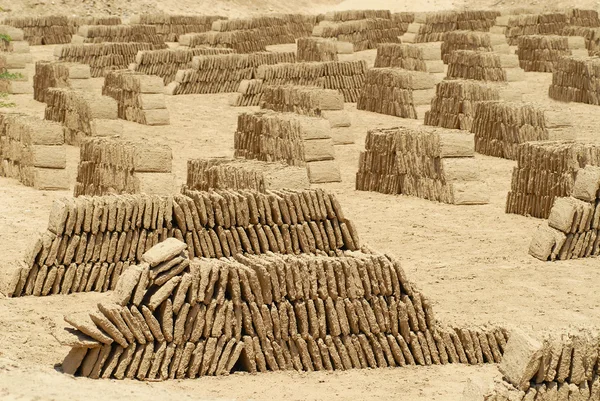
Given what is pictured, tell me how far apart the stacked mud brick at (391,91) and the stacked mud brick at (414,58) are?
4.29 m

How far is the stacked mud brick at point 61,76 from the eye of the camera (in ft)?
119

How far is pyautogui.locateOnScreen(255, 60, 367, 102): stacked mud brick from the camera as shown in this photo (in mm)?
37281

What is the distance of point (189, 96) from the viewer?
3947 centimetres

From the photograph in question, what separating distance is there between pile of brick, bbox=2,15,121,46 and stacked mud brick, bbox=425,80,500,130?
2381 cm

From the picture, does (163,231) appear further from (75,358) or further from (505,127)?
(505,127)

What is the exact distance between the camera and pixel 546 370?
12.2 meters

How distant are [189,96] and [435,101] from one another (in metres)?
9.09

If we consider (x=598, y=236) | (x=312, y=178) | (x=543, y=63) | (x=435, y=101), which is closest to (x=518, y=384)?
(x=598, y=236)

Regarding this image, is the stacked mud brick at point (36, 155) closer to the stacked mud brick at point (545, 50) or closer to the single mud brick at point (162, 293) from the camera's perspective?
the single mud brick at point (162, 293)

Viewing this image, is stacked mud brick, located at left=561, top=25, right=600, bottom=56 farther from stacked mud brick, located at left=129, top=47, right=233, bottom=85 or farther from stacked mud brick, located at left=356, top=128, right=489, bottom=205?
stacked mud brick, located at left=356, top=128, right=489, bottom=205

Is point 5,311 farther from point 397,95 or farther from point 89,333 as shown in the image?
point 397,95

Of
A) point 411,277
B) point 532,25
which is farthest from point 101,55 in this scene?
point 411,277

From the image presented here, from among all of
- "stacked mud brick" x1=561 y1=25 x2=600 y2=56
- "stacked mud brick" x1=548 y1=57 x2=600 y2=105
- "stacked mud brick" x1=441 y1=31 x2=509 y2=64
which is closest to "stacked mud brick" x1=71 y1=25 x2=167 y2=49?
"stacked mud brick" x1=441 y1=31 x2=509 y2=64

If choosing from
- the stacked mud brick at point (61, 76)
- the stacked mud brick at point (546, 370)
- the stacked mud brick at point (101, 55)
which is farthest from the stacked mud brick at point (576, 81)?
the stacked mud brick at point (546, 370)
